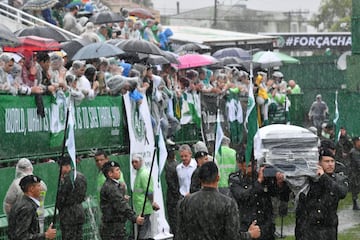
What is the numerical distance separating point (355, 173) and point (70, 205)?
12.5 meters

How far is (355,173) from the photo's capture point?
92.0 ft

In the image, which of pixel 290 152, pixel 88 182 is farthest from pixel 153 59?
pixel 290 152

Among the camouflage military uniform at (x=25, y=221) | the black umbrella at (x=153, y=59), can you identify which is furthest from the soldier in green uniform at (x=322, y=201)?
the black umbrella at (x=153, y=59)

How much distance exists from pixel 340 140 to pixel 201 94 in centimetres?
775

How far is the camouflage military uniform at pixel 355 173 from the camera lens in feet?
90.1

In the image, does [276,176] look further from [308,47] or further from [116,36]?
[308,47]

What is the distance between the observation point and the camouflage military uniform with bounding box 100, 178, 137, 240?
56.0ft

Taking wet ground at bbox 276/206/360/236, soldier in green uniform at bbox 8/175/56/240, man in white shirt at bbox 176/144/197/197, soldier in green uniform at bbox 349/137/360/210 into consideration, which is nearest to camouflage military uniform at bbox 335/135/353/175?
soldier in green uniform at bbox 349/137/360/210

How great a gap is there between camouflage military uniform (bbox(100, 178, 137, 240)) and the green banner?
4.00 feet

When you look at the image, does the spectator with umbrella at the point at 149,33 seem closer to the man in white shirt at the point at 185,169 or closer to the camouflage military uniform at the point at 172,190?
the camouflage military uniform at the point at 172,190

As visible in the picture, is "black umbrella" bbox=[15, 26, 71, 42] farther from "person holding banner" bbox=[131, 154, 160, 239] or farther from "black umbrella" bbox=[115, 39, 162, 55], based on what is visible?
"person holding banner" bbox=[131, 154, 160, 239]

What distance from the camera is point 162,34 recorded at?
3091 cm

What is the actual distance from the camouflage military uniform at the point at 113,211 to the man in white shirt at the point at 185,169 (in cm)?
320

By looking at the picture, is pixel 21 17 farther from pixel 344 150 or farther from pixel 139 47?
pixel 344 150
